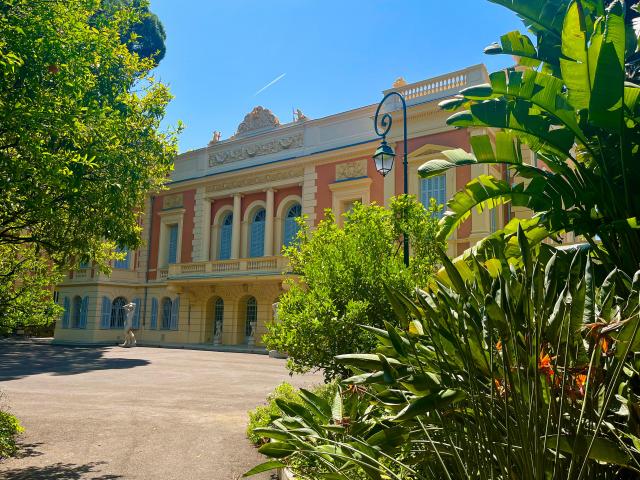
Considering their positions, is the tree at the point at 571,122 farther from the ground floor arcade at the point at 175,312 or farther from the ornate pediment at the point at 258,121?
the ornate pediment at the point at 258,121

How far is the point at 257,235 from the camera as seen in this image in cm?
2970

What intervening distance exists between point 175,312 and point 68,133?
2638cm

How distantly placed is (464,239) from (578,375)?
19291mm

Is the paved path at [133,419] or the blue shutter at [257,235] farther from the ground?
the blue shutter at [257,235]

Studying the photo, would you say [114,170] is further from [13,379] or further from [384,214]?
[13,379]

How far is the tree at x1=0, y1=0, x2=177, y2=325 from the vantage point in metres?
5.72

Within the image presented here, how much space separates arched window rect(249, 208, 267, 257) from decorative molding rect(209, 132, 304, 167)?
335cm

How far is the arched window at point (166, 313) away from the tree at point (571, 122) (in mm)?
28860

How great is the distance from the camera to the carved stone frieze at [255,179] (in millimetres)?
27672

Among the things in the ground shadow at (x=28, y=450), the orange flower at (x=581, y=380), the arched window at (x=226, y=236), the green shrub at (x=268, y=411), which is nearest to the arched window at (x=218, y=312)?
the arched window at (x=226, y=236)

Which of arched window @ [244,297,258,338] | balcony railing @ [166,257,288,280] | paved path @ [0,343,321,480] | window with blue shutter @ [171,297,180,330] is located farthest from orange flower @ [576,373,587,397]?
window with blue shutter @ [171,297,180,330]

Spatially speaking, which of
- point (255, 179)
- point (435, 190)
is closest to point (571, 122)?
point (435, 190)

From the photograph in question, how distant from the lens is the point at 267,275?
26562mm

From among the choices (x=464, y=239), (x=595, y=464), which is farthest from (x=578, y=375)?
(x=464, y=239)
